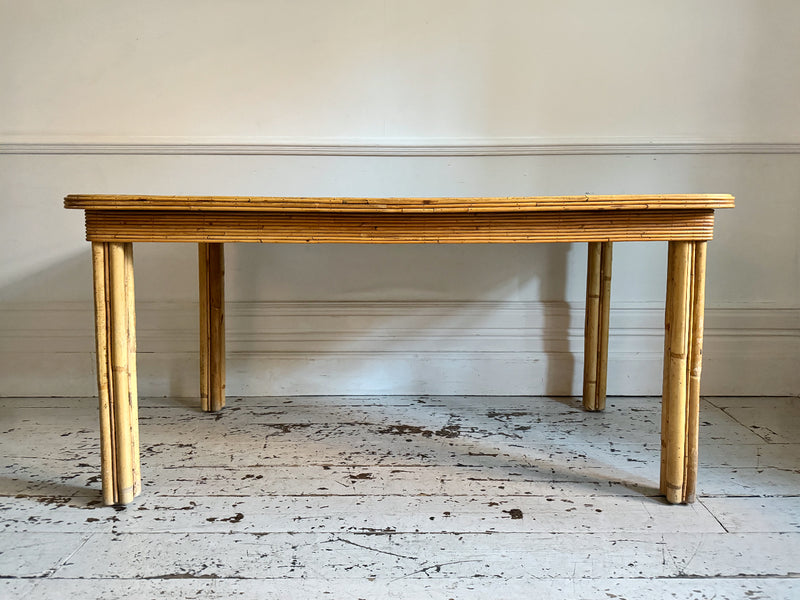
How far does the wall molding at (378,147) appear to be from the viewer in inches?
72.9

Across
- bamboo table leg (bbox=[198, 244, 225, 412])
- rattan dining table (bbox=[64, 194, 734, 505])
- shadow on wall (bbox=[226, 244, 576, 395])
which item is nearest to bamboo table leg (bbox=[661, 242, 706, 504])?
rattan dining table (bbox=[64, 194, 734, 505])

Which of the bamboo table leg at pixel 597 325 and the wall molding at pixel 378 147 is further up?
the wall molding at pixel 378 147

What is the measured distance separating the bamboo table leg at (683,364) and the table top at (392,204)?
10 cm

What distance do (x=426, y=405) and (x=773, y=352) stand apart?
42.4 inches

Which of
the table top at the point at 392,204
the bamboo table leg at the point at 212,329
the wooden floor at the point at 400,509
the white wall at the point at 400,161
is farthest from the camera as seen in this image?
the white wall at the point at 400,161

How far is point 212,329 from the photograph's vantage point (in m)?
1.73

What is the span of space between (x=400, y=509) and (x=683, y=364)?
1.90ft

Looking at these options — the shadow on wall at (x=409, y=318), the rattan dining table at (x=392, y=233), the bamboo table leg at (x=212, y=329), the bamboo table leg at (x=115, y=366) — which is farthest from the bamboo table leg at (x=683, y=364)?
the bamboo table leg at (x=212, y=329)

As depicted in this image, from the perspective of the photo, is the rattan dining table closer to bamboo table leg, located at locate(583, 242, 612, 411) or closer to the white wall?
bamboo table leg, located at locate(583, 242, 612, 411)

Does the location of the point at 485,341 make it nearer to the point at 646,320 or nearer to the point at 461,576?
the point at 646,320

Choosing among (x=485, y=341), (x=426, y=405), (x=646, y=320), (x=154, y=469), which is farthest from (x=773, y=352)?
(x=154, y=469)

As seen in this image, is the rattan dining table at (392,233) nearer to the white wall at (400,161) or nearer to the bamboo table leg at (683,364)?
the bamboo table leg at (683,364)

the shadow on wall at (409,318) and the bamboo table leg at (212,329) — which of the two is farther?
the shadow on wall at (409,318)

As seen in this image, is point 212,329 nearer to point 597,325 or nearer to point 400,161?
point 400,161
